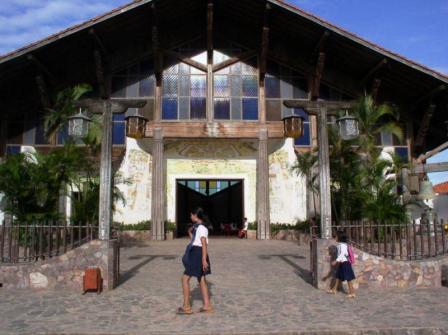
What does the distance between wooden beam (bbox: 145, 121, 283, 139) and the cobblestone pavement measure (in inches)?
347

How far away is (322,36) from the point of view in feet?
54.2

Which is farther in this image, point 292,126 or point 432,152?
point 432,152

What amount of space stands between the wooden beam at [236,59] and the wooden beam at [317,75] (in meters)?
2.64

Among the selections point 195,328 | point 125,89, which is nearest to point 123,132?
point 125,89

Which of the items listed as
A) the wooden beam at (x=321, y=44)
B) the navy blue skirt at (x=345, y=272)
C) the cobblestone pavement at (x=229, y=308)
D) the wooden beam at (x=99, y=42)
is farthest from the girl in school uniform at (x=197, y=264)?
the wooden beam at (x=321, y=44)

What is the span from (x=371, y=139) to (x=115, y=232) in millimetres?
9223

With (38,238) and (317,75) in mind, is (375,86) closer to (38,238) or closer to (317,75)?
(317,75)

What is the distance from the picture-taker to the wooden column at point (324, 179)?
8026mm

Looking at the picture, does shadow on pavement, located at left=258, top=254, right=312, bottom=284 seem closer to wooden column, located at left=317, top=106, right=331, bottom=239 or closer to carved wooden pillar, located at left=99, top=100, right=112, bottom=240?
wooden column, located at left=317, top=106, right=331, bottom=239

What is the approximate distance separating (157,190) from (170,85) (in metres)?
4.27

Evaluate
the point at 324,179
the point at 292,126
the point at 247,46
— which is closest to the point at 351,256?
the point at 324,179

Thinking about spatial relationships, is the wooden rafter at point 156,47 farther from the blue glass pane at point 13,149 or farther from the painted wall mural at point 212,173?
the blue glass pane at point 13,149

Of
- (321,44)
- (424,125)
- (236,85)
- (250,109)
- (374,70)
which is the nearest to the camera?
(321,44)

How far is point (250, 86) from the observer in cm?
1845
